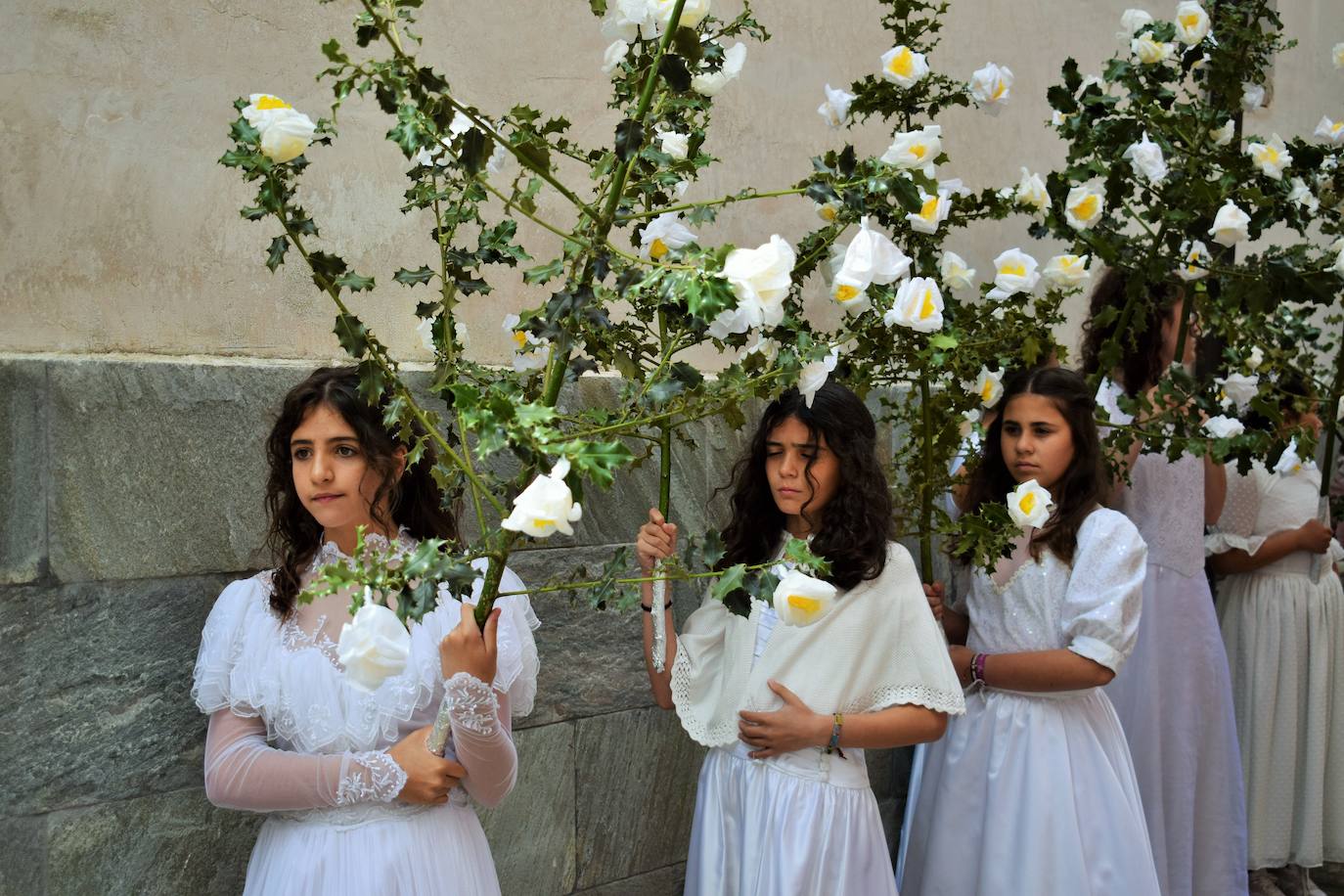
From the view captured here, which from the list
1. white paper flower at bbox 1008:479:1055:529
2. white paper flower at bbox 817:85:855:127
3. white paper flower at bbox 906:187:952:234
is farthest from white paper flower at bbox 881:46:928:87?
white paper flower at bbox 1008:479:1055:529

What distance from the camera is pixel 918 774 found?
3684mm

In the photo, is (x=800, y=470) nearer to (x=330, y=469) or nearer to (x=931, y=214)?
(x=931, y=214)

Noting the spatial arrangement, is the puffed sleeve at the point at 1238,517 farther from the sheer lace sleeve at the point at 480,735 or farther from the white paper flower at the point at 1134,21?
the sheer lace sleeve at the point at 480,735

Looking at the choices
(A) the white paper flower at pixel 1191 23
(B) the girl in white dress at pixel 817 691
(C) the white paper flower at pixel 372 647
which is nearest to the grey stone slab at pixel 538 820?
(B) the girl in white dress at pixel 817 691

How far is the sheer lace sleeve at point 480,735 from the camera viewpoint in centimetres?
219

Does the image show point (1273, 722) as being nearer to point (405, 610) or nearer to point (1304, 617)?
point (1304, 617)

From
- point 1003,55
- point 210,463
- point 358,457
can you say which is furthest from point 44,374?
point 1003,55

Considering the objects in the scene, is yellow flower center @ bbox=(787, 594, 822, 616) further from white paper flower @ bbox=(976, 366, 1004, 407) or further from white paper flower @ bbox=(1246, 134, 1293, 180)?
white paper flower @ bbox=(1246, 134, 1293, 180)

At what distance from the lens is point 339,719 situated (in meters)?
2.41

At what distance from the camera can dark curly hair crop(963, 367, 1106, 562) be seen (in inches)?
135

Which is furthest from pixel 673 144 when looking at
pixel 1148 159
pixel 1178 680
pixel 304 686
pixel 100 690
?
pixel 1178 680

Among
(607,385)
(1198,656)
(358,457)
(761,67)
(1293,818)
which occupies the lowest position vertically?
(1293,818)

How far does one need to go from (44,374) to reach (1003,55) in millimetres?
3711

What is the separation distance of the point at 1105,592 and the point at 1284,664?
6.71ft
